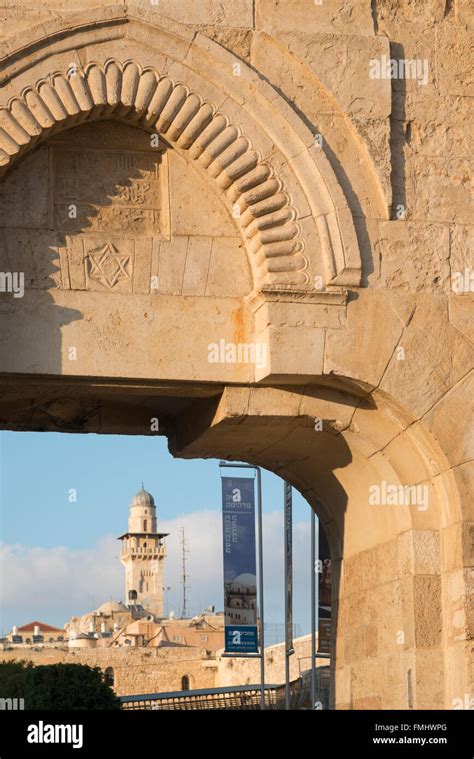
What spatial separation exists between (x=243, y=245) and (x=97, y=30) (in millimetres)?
1547

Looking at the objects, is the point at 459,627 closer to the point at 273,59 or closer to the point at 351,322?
the point at 351,322

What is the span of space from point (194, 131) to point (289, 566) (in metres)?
11.2

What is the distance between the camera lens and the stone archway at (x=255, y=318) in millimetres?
7898

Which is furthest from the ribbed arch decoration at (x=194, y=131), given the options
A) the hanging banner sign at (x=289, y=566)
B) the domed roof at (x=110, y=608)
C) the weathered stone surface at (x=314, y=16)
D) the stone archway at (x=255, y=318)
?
the domed roof at (x=110, y=608)

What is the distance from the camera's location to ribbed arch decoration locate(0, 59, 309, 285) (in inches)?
311

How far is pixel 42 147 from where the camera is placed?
320 inches

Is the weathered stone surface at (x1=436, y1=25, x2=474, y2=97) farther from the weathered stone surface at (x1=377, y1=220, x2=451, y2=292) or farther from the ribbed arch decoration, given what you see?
the ribbed arch decoration

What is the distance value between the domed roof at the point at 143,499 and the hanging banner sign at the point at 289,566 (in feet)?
283

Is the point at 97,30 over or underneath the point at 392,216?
over

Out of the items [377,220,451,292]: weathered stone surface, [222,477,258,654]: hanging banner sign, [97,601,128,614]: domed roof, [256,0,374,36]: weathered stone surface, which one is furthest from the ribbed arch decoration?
[97,601,128,614]: domed roof

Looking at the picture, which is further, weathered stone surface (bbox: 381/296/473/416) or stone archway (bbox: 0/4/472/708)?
weathered stone surface (bbox: 381/296/473/416)

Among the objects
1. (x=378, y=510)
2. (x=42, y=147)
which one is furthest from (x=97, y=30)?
(x=378, y=510)

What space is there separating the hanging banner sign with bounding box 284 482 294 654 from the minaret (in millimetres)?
84065

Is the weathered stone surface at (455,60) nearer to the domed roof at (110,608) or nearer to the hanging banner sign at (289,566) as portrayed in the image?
the hanging banner sign at (289,566)
